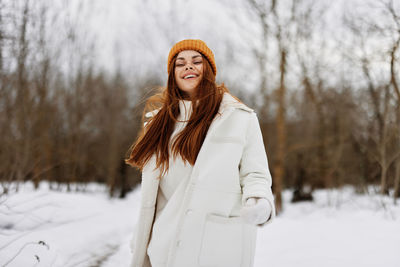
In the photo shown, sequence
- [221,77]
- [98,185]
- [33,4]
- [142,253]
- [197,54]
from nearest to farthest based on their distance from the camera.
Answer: [142,253]
[197,54]
[33,4]
[221,77]
[98,185]

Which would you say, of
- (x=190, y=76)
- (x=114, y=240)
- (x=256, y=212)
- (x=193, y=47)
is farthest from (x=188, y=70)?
(x=114, y=240)

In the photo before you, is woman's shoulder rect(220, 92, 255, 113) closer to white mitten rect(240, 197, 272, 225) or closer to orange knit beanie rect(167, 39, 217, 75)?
orange knit beanie rect(167, 39, 217, 75)

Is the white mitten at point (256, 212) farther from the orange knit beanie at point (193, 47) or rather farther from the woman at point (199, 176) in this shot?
the orange knit beanie at point (193, 47)

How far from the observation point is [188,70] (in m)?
1.94

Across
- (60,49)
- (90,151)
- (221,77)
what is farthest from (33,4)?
(90,151)

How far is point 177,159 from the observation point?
1763 millimetres

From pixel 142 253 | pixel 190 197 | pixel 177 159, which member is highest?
pixel 177 159

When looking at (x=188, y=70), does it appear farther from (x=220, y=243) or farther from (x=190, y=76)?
(x=220, y=243)

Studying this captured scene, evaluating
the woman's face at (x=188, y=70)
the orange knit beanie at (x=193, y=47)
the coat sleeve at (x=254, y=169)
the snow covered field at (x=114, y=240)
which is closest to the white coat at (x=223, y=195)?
the coat sleeve at (x=254, y=169)

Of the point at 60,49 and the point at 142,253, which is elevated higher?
the point at 60,49

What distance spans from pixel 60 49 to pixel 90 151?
273 inches

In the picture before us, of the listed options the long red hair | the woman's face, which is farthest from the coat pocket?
the woman's face

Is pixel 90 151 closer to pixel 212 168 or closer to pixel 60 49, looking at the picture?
pixel 60 49

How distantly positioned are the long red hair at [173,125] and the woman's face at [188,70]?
0.03 metres
